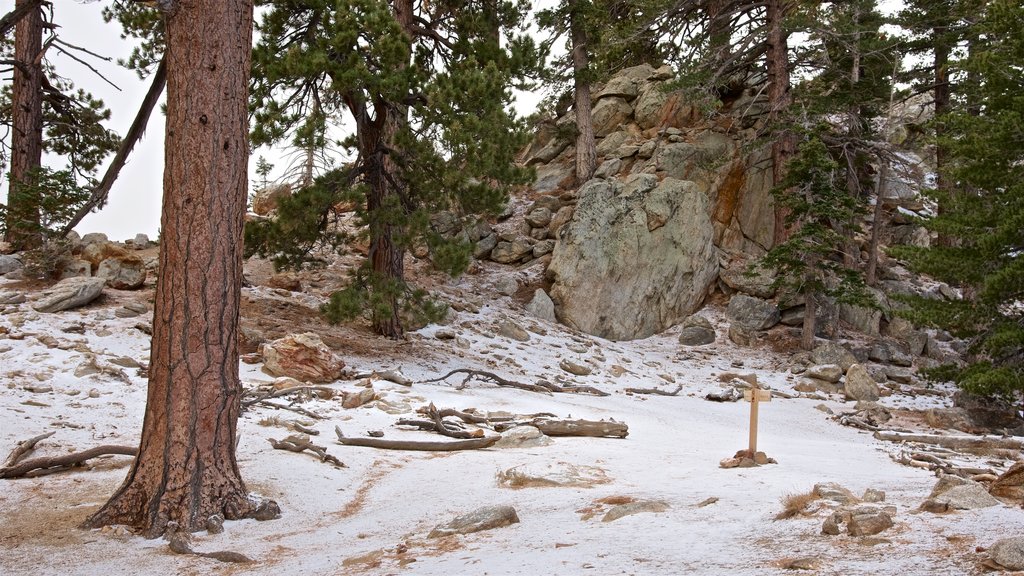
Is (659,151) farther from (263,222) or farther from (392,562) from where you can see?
(392,562)

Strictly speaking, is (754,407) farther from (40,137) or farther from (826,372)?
(40,137)

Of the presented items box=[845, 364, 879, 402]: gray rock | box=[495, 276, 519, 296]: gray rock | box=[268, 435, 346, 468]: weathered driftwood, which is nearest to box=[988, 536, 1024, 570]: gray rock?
box=[268, 435, 346, 468]: weathered driftwood

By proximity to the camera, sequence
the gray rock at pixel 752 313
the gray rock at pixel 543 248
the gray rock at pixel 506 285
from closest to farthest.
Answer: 1. the gray rock at pixel 752 313
2. the gray rock at pixel 506 285
3. the gray rock at pixel 543 248

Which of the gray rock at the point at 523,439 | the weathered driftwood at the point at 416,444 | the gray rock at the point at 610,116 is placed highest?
the gray rock at the point at 610,116

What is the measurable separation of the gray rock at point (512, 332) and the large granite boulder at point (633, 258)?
2.08 m

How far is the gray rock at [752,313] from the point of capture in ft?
57.5

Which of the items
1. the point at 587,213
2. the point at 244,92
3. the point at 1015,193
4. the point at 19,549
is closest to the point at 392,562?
the point at 19,549

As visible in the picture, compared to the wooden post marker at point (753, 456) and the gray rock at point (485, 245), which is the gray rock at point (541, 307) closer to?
the gray rock at point (485, 245)

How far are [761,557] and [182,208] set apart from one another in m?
4.39

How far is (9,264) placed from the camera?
46.1ft

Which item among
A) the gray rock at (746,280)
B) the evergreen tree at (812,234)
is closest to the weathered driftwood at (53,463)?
the evergreen tree at (812,234)

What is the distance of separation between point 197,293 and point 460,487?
8.60ft

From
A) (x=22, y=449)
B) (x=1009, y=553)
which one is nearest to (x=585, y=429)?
(x=22, y=449)

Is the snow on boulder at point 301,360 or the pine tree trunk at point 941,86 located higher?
the pine tree trunk at point 941,86
